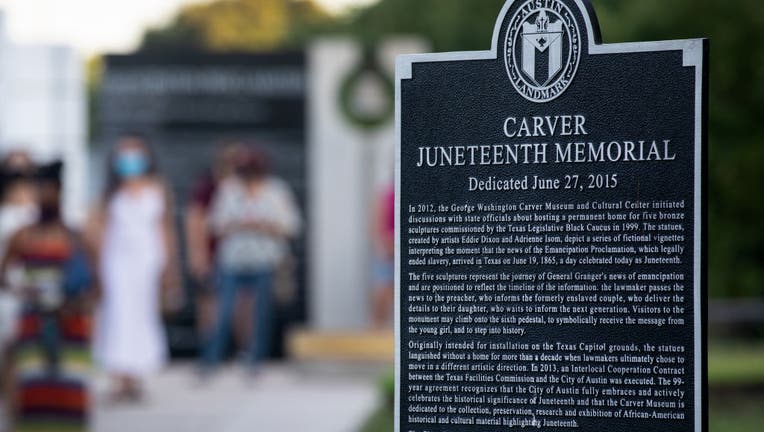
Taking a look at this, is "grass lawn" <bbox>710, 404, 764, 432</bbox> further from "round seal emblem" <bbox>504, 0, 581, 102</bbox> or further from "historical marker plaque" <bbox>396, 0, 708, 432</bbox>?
"round seal emblem" <bbox>504, 0, 581, 102</bbox>

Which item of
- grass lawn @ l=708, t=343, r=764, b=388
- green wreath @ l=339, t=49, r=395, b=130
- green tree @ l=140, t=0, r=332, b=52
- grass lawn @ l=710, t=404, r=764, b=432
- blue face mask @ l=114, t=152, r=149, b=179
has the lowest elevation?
grass lawn @ l=710, t=404, r=764, b=432

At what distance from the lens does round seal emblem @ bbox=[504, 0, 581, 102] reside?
4.95 metres

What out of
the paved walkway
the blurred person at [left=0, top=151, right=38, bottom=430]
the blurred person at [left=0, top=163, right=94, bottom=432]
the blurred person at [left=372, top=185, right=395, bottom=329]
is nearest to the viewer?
the blurred person at [left=0, top=163, right=94, bottom=432]

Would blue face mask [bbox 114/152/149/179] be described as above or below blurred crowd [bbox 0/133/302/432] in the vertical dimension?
above

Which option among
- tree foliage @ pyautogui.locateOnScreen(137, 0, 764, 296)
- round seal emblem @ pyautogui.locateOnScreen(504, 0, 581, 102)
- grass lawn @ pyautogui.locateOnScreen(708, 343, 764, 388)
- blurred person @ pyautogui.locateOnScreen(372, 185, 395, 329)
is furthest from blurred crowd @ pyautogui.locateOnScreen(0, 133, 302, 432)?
tree foliage @ pyautogui.locateOnScreen(137, 0, 764, 296)

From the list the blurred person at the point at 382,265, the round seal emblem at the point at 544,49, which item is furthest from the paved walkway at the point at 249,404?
the round seal emblem at the point at 544,49

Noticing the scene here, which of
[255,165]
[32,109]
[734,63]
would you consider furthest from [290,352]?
[734,63]

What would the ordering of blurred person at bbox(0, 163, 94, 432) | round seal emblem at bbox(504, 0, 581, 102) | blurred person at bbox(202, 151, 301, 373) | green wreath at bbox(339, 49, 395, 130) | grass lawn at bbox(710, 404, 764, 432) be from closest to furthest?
round seal emblem at bbox(504, 0, 581, 102) < blurred person at bbox(0, 163, 94, 432) < grass lawn at bbox(710, 404, 764, 432) < blurred person at bbox(202, 151, 301, 373) < green wreath at bbox(339, 49, 395, 130)

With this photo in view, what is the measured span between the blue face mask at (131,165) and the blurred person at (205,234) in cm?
137

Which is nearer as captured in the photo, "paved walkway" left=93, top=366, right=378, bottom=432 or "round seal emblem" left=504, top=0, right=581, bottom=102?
"round seal emblem" left=504, top=0, right=581, bottom=102

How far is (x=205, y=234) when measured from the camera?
14.3 meters

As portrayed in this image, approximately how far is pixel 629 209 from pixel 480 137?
557 mm

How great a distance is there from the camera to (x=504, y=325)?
496cm

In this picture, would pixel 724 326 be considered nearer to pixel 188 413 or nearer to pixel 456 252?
pixel 188 413
